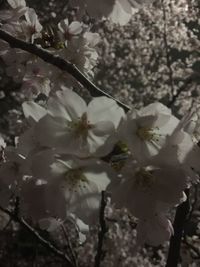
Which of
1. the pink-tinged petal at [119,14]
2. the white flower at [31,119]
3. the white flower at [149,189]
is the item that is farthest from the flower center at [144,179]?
the pink-tinged petal at [119,14]

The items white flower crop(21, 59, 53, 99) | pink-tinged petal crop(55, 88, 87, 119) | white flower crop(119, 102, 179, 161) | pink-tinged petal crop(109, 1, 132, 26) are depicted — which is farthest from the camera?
white flower crop(21, 59, 53, 99)

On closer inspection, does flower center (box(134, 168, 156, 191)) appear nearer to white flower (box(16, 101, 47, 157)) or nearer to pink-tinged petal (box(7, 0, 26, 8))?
white flower (box(16, 101, 47, 157))

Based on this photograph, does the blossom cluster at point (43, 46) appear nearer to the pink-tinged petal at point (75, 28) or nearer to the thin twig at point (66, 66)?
the pink-tinged petal at point (75, 28)

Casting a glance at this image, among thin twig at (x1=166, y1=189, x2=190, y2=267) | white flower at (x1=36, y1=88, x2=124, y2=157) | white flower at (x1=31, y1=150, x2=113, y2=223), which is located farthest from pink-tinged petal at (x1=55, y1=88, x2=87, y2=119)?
thin twig at (x1=166, y1=189, x2=190, y2=267)

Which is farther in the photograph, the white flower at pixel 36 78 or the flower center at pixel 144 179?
the white flower at pixel 36 78

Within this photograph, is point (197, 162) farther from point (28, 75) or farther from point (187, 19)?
point (187, 19)

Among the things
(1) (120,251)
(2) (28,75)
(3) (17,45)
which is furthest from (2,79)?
(3) (17,45)

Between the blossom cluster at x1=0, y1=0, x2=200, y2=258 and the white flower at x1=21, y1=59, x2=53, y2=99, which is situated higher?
the blossom cluster at x1=0, y1=0, x2=200, y2=258
